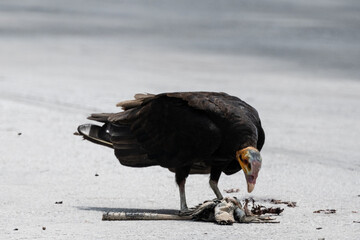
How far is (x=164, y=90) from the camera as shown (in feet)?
45.7

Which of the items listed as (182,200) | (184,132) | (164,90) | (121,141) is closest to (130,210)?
(182,200)

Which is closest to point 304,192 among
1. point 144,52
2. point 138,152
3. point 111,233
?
point 138,152

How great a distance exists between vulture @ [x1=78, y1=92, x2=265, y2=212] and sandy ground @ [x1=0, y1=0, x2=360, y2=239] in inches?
17.1

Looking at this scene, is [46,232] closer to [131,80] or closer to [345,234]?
[345,234]

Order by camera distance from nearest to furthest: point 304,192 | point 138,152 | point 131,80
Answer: point 138,152 → point 304,192 → point 131,80

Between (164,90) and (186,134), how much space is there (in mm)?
6847

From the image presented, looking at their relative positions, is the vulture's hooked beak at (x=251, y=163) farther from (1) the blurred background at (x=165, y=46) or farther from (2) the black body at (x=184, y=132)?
(1) the blurred background at (x=165, y=46)

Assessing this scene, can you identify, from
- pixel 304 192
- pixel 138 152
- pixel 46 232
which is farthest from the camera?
pixel 304 192

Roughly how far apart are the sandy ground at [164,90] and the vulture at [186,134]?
17.1 inches

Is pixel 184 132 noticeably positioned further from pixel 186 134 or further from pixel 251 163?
pixel 251 163

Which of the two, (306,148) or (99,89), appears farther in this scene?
(99,89)

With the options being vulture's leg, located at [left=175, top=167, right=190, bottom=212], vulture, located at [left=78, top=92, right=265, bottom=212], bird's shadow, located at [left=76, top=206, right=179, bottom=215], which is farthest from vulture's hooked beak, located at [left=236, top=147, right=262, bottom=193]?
bird's shadow, located at [left=76, top=206, right=179, bottom=215]

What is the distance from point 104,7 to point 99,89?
10970 millimetres

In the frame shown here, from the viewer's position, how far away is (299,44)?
19.2m
